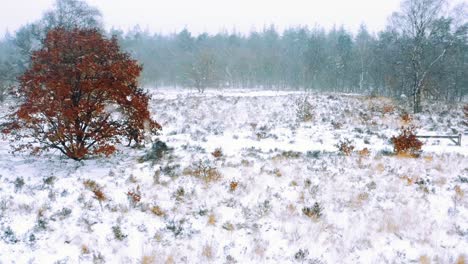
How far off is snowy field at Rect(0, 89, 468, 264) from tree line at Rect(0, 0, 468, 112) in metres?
6.26

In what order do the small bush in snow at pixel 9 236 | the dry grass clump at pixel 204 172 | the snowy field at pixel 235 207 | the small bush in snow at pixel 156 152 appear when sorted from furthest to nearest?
the small bush in snow at pixel 156 152, the dry grass clump at pixel 204 172, the snowy field at pixel 235 207, the small bush in snow at pixel 9 236

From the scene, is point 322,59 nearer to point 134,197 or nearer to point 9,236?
point 134,197

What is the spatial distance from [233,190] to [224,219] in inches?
55.8

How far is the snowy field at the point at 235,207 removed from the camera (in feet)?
20.2

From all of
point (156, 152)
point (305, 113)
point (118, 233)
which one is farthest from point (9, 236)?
point (305, 113)

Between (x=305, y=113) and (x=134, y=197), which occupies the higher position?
(x=305, y=113)

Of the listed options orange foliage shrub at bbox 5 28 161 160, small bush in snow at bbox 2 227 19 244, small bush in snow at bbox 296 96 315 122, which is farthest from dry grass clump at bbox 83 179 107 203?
small bush in snow at bbox 296 96 315 122

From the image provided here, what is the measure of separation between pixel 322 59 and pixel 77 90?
179 feet

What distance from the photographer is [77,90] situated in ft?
35.6

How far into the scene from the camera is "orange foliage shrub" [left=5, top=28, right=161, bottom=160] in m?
10.3

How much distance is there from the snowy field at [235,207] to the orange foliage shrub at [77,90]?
3.65 ft

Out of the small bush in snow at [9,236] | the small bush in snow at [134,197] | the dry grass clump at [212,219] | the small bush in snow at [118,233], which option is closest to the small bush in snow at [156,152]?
the small bush in snow at [134,197]

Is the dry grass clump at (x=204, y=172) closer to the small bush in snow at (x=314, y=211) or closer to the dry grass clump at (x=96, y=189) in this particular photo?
the dry grass clump at (x=96, y=189)

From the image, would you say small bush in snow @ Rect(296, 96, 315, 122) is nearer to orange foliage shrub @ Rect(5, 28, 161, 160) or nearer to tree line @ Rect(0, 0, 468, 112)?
tree line @ Rect(0, 0, 468, 112)
